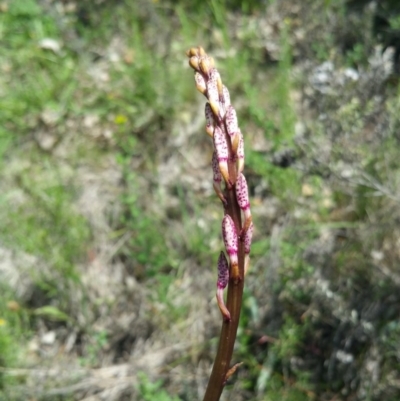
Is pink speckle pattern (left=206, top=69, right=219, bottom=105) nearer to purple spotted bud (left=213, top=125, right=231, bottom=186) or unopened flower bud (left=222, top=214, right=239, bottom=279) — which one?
purple spotted bud (left=213, top=125, right=231, bottom=186)

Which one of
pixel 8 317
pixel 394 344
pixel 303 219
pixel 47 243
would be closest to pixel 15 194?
pixel 47 243

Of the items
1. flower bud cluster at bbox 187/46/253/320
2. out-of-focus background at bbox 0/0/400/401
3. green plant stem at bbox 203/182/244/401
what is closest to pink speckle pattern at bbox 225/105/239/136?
flower bud cluster at bbox 187/46/253/320

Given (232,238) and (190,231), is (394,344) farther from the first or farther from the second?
(232,238)

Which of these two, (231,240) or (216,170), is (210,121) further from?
(231,240)

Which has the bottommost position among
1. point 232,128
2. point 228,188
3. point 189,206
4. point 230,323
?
point 230,323

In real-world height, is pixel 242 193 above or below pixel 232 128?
below

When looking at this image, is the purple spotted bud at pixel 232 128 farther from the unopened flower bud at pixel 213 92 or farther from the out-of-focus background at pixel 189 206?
the out-of-focus background at pixel 189 206

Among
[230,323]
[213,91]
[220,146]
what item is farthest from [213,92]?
[230,323]
